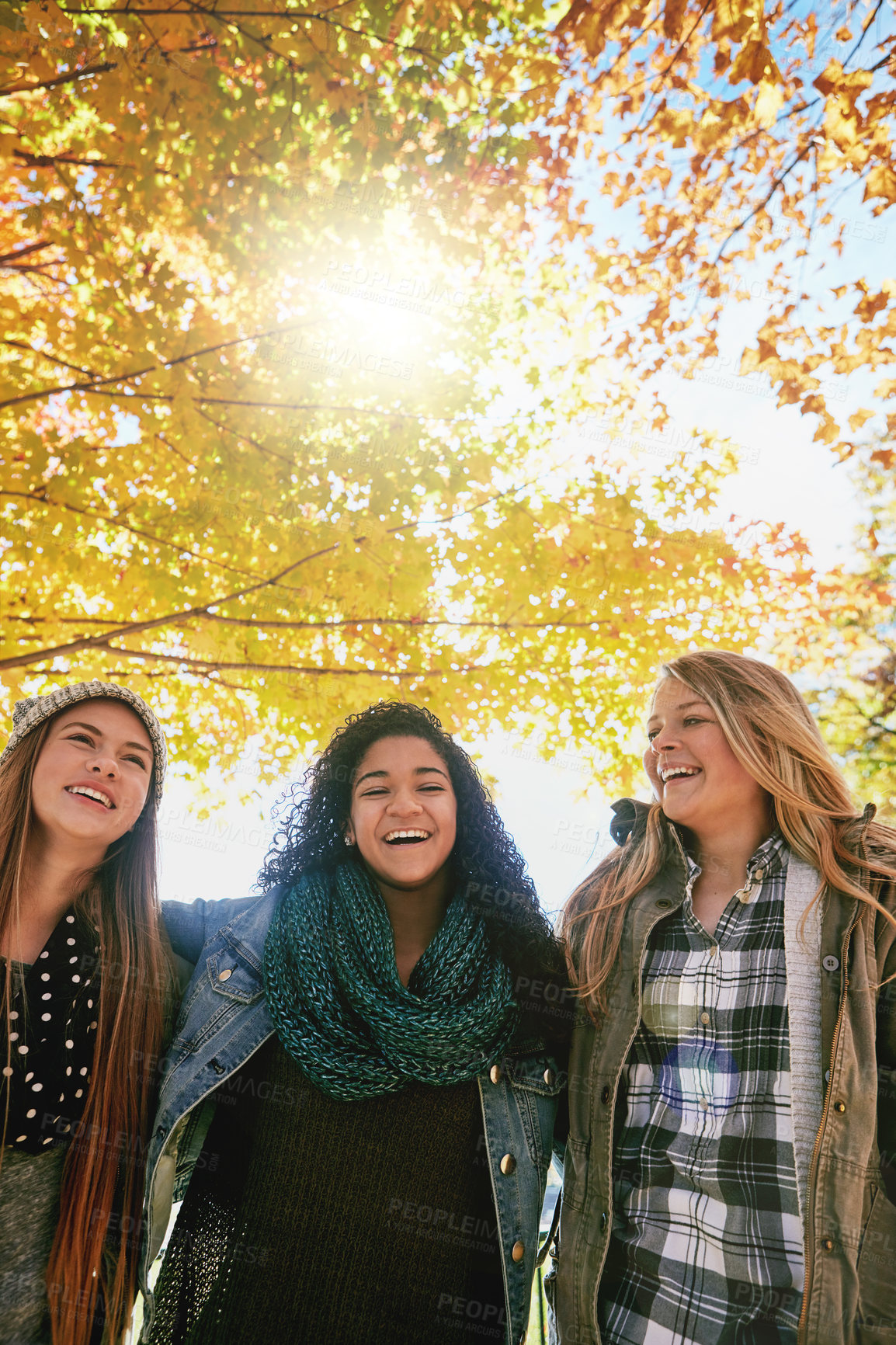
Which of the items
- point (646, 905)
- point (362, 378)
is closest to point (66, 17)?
point (362, 378)

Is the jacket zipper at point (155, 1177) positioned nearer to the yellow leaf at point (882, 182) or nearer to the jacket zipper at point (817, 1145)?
the jacket zipper at point (817, 1145)

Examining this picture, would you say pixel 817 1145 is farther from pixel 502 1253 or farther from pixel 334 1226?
pixel 334 1226

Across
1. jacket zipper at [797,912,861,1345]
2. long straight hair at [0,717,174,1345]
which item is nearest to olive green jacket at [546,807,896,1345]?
jacket zipper at [797,912,861,1345]

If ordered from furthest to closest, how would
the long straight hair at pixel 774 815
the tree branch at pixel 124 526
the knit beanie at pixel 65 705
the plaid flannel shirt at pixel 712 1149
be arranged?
the tree branch at pixel 124 526
the knit beanie at pixel 65 705
the long straight hair at pixel 774 815
the plaid flannel shirt at pixel 712 1149

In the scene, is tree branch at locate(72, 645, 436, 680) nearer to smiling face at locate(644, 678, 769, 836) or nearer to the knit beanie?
the knit beanie

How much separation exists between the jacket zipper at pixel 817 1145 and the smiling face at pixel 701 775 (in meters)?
0.52

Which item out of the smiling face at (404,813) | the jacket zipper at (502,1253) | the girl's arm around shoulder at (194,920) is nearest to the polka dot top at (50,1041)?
the girl's arm around shoulder at (194,920)

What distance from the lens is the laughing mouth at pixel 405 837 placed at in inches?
95.1

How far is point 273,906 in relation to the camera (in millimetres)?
2602

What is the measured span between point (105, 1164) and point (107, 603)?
2886 millimetres

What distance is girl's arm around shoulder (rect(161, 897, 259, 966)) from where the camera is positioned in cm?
267

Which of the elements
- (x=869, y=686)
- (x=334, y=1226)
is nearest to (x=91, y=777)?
(x=334, y=1226)

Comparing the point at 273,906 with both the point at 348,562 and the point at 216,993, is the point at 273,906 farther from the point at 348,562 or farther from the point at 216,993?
the point at 348,562

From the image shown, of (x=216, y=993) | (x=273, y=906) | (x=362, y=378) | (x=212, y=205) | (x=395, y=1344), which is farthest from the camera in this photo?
(x=362, y=378)
